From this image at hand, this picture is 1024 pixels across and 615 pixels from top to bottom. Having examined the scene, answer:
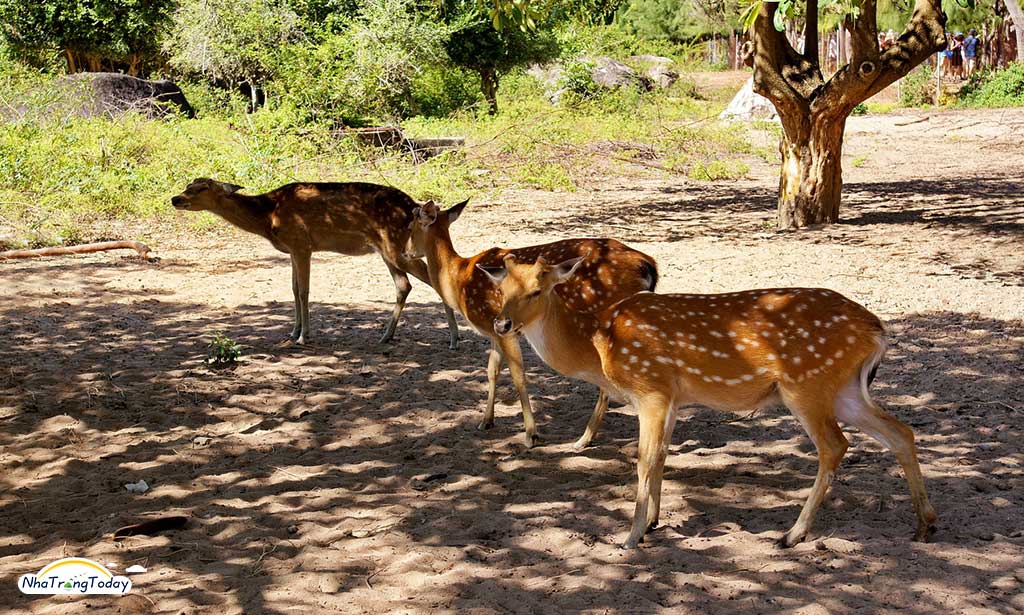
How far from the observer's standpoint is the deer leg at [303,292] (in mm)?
9023

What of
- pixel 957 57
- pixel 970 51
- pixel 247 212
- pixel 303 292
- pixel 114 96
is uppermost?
pixel 970 51

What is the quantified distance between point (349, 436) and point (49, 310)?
450 centimetres

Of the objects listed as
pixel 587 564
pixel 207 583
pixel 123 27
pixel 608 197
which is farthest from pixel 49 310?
pixel 123 27

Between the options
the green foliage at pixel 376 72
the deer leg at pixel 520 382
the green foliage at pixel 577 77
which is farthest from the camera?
the green foliage at pixel 577 77

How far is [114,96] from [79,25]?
13248 millimetres

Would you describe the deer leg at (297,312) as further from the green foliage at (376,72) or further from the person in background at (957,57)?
the person in background at (957,57)

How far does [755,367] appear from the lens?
4969mm

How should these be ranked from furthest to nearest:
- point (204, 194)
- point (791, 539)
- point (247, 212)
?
1. point (204, 194)
2. point (247, 212)
3. point (791, 539)

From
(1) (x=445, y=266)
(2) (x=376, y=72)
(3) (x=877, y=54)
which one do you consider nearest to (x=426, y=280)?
(1) (x=445, y=266)

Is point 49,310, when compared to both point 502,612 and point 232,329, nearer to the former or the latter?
point 232,329

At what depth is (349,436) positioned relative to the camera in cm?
678

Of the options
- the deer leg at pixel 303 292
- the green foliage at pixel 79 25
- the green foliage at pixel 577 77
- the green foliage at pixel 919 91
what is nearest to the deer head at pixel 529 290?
the deer leg at pixel 303 292

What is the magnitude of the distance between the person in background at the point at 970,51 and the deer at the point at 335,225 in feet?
131

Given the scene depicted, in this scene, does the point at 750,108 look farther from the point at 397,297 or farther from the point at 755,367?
the point at 755,367
